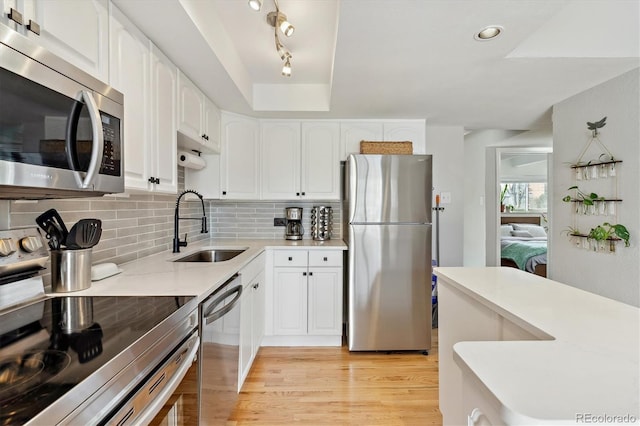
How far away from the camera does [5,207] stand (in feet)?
3.77

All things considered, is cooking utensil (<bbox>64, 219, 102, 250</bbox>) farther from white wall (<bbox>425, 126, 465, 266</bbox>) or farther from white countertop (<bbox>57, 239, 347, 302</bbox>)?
white wall (<bbox>425, 126, 465, 266</bbox>)

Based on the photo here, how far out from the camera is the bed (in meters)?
4.50

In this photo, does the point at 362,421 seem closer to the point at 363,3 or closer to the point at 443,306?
the point at 443,306

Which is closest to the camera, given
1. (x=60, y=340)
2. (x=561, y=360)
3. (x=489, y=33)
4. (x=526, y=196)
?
(x=561, y=360)

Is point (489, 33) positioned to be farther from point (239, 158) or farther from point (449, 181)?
point (239, 158)

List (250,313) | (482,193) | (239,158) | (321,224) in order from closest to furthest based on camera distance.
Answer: (250,313) → (239,158) → (321,224) → (482,193)

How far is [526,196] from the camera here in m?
6.77

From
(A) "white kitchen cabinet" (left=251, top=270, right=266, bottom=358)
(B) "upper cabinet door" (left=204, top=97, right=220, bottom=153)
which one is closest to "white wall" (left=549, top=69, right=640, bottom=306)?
(A) "white kitchen cabinet" (left=251, top=270, right=266, bottom=358)

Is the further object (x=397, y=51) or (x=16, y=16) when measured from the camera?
(x=397, y=51)

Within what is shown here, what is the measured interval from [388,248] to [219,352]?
5.27 feet

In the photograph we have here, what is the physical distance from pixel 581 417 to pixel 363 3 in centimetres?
155

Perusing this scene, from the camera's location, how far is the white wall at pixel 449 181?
11.5 ft

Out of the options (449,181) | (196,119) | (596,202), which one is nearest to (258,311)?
(196,119)

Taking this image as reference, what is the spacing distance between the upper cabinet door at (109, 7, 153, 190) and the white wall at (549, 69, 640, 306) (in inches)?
122
